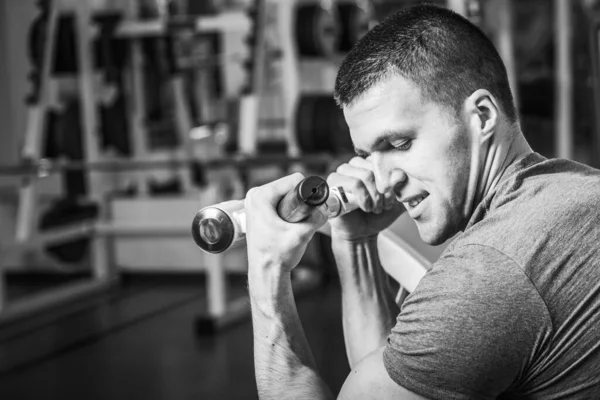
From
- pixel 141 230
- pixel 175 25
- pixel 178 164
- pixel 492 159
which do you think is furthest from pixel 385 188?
pixel 141 230

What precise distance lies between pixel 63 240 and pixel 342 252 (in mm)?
3175

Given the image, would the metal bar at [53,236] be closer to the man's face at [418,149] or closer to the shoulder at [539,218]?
the man's face at [418,149]

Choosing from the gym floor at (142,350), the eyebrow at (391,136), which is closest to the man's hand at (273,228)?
the eyebrow at (391,136)

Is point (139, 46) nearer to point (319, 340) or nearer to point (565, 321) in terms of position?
point (319, 340)

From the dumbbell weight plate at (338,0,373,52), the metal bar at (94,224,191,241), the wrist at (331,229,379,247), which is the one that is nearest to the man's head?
the wrist at (331,229,379,247)

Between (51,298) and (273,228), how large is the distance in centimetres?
342

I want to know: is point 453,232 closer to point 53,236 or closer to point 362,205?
point 362,205

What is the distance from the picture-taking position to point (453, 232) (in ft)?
3.16

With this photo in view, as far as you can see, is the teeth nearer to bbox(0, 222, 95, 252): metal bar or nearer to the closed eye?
the closed eye

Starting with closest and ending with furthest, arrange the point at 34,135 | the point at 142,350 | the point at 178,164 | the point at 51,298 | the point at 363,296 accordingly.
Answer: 1. the point at 363,296
2. the point at 142,350
3. the point at 178,164
4. the point at 34,135
5. the point at 51,298

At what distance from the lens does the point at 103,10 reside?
4.36m


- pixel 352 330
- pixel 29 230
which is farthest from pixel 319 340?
pixel 352 330

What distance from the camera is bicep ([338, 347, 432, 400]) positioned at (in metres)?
0.79

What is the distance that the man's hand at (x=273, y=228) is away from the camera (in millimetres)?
892
